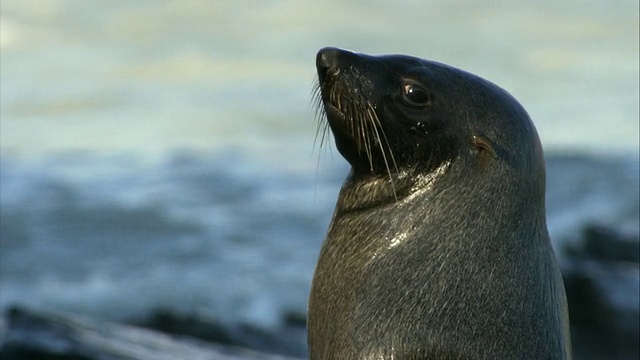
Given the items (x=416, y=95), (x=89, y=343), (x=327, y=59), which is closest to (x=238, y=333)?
(x=89, y=343)

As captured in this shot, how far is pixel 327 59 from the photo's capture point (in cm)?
688

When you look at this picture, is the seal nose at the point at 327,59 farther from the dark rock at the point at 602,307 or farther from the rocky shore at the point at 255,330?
the dark rock at the point at 602,307

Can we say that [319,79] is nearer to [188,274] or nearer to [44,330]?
[44,330]

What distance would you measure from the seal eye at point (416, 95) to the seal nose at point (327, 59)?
385 millimetres

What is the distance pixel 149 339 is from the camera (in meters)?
14.9

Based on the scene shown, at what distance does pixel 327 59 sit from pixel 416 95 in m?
0.47

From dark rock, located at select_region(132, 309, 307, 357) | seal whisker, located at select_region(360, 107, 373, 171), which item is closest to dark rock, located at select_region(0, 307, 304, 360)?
dark rock, located at select_region(132, 309, 307, 357)

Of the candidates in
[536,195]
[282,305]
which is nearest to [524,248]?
[536,195]

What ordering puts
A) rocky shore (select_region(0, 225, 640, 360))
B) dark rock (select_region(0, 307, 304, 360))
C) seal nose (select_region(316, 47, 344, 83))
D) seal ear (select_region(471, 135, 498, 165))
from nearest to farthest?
seal ear (select_region(471, 135, 498, 165))
seal nose (select_region(316, 47, 344, 83))
dark rock (select_region(0, 307, 304, 360))
rocky shore (select_region(0, 225, 640, 360))

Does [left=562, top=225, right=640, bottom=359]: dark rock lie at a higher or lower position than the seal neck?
higher

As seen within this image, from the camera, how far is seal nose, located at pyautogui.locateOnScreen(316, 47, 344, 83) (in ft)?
22.6

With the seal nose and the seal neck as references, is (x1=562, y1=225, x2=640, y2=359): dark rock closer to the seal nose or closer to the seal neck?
the seal neck

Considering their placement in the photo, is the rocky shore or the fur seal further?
the rocky shore

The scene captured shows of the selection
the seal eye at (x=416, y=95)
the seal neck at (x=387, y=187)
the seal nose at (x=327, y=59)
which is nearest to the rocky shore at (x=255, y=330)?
the seal neck at (x=387, y=187)
